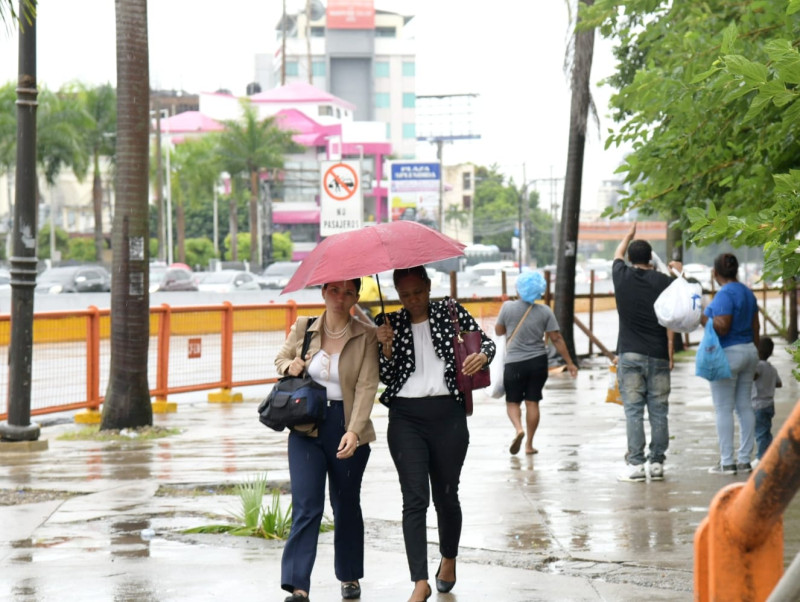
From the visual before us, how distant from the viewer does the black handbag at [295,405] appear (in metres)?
6.37

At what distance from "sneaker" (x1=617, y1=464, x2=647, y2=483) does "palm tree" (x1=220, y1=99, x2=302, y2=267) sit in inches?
3045

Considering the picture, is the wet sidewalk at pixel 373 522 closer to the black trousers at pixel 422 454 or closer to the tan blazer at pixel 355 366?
the black trousers at pixel 422 454

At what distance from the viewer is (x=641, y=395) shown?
10.4m

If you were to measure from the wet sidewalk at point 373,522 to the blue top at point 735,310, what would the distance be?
1.12 m

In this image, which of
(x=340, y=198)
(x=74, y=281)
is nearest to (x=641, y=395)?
(x=340, y=198)

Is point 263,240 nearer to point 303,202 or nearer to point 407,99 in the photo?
point 303,202

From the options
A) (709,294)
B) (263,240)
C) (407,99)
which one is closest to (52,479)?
(709,294)

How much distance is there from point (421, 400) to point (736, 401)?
16.3 feet

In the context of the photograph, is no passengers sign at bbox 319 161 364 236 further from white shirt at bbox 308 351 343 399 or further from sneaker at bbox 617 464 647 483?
white shirt at bbox 308 351 343 399

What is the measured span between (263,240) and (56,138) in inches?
1008

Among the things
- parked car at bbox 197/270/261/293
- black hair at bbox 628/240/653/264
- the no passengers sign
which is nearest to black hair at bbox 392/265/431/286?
black hair at bbox 628/240/653/264

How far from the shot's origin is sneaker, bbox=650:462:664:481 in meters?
10.5

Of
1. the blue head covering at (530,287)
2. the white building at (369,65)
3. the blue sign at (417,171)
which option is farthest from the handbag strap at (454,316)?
the white building at (369,65)

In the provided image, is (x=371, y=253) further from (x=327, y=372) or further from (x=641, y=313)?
(x=641, y=313)
